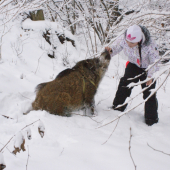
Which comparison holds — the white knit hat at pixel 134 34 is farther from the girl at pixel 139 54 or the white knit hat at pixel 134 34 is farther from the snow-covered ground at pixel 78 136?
the snow-covered ground at pixel 78 136

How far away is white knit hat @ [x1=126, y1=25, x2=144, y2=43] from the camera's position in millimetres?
1802

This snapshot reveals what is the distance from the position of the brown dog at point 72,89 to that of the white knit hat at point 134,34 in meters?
0.55

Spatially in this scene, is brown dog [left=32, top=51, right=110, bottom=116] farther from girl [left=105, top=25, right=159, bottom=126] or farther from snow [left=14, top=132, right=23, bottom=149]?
snow [left=14, top=132, right=23, bottom=149]

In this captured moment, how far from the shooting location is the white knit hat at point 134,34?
1.80 metres

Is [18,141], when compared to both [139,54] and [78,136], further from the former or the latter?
[139,54]

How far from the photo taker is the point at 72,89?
233cm

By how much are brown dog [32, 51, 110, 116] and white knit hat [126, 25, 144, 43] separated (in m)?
0.55

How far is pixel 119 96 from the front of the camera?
2.59 metres

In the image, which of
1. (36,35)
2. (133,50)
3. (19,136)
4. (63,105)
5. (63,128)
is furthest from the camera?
(36,35)

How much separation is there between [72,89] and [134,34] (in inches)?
46.5

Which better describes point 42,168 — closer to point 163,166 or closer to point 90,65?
point 163,166

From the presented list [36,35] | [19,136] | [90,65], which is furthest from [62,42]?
[19,136]

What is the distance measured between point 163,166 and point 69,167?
767mm

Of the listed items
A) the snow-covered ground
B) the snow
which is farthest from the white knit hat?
the snow
